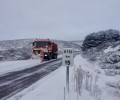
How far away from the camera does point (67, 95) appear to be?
34.3 ft

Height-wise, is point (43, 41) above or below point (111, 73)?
above

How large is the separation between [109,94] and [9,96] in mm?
4830

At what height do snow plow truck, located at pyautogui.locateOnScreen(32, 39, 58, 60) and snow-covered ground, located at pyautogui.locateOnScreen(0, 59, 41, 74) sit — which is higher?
snow plow truck, located at pyautogui.locateOnScreen(32, 39, 58, 60)

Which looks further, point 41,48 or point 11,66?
point 41,48

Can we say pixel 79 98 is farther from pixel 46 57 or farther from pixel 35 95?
pixel 46 57

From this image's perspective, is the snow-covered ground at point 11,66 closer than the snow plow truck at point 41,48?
Yes

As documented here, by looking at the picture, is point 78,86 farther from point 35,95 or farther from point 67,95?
point 35,95

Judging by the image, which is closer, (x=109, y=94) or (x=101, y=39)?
(x=109, y=94)

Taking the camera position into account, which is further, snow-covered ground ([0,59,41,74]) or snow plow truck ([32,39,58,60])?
snow plow truck ([32,39,58,60])

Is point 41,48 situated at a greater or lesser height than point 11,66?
greater

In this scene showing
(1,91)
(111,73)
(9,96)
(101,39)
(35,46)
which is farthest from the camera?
(101,39)

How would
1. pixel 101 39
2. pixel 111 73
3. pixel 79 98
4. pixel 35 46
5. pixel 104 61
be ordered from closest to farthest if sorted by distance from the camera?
1. pixel 79 98
2. pixel 111 73
3. pixel 104 61
4. pixel 35 46
5. pixel 101 39

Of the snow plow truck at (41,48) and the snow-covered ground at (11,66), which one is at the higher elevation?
the snow plow truck at (41,48)

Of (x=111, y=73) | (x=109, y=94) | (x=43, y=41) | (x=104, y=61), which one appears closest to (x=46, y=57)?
(x=43, y=41)
